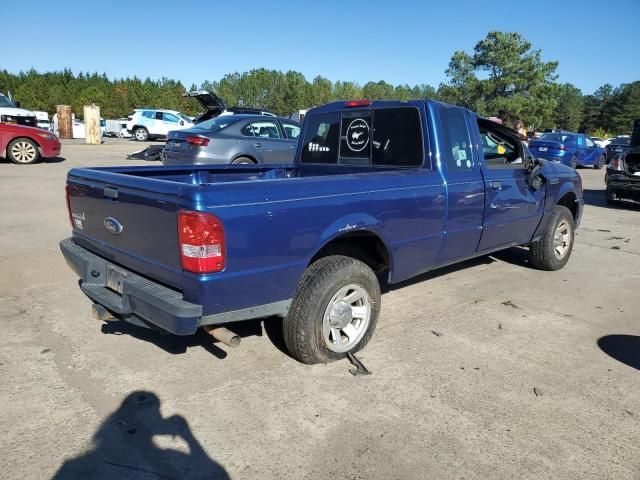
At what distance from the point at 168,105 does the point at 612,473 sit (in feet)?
210

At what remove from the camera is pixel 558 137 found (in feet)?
65.3

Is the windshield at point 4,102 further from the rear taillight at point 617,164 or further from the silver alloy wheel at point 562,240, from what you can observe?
the rear taillight at point 617,164

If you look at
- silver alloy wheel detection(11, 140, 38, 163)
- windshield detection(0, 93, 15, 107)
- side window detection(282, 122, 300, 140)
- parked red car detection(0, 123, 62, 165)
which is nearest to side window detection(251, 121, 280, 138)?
side window detection(282, 122, 300, 140)

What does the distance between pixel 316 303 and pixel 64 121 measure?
29.4m

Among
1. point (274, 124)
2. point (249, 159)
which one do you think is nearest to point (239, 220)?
point (249, 159)

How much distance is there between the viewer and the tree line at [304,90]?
52969 millimetres

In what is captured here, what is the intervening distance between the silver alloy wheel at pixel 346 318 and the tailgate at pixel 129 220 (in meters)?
1.09

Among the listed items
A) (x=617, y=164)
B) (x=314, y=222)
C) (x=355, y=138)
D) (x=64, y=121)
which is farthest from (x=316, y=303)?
(x=64, y=121)

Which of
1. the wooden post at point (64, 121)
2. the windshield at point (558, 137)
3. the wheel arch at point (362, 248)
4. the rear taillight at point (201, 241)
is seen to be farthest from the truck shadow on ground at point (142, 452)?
the wooden post at point (64, 121)

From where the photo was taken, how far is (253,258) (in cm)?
276

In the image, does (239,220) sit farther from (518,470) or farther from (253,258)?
(518,470)

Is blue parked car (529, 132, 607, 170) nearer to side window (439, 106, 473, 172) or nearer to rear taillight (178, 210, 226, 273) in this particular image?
side window (439, 106, 473, 172)

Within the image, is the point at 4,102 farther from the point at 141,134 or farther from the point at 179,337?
the point at 179,337

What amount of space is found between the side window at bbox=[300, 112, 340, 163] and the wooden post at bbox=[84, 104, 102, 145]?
2135 cm
